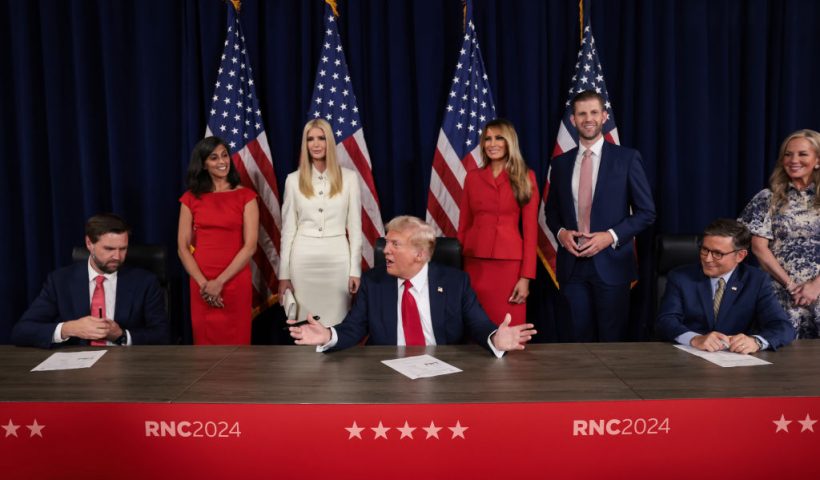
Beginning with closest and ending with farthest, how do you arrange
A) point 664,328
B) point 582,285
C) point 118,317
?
point 664,328 < point 118,317 < point 582,285

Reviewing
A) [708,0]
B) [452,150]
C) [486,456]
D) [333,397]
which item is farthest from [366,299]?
[708,0]

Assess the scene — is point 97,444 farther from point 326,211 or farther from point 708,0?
point 708,0

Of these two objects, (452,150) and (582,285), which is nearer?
(582,285)

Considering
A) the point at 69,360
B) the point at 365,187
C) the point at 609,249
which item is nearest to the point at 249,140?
the point at 365,187

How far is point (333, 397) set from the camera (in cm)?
163

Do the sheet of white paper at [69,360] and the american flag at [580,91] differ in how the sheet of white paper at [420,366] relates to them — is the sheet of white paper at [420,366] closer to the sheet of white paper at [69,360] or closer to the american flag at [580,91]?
the sheet of white paper at [69,360]

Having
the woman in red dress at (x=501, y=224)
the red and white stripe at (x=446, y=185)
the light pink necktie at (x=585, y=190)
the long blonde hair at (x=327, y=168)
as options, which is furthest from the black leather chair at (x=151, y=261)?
the light pink necktie at (x=585, y=190)

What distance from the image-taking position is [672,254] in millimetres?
2863

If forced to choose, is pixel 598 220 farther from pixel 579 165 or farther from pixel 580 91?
pixel 580 91

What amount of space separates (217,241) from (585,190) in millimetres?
2107

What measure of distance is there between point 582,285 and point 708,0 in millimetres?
2459

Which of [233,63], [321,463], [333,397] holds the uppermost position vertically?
[233,63]

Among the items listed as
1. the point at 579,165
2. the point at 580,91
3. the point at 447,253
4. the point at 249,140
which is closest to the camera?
the point at 447,253

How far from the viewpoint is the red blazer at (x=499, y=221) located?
128 inches
